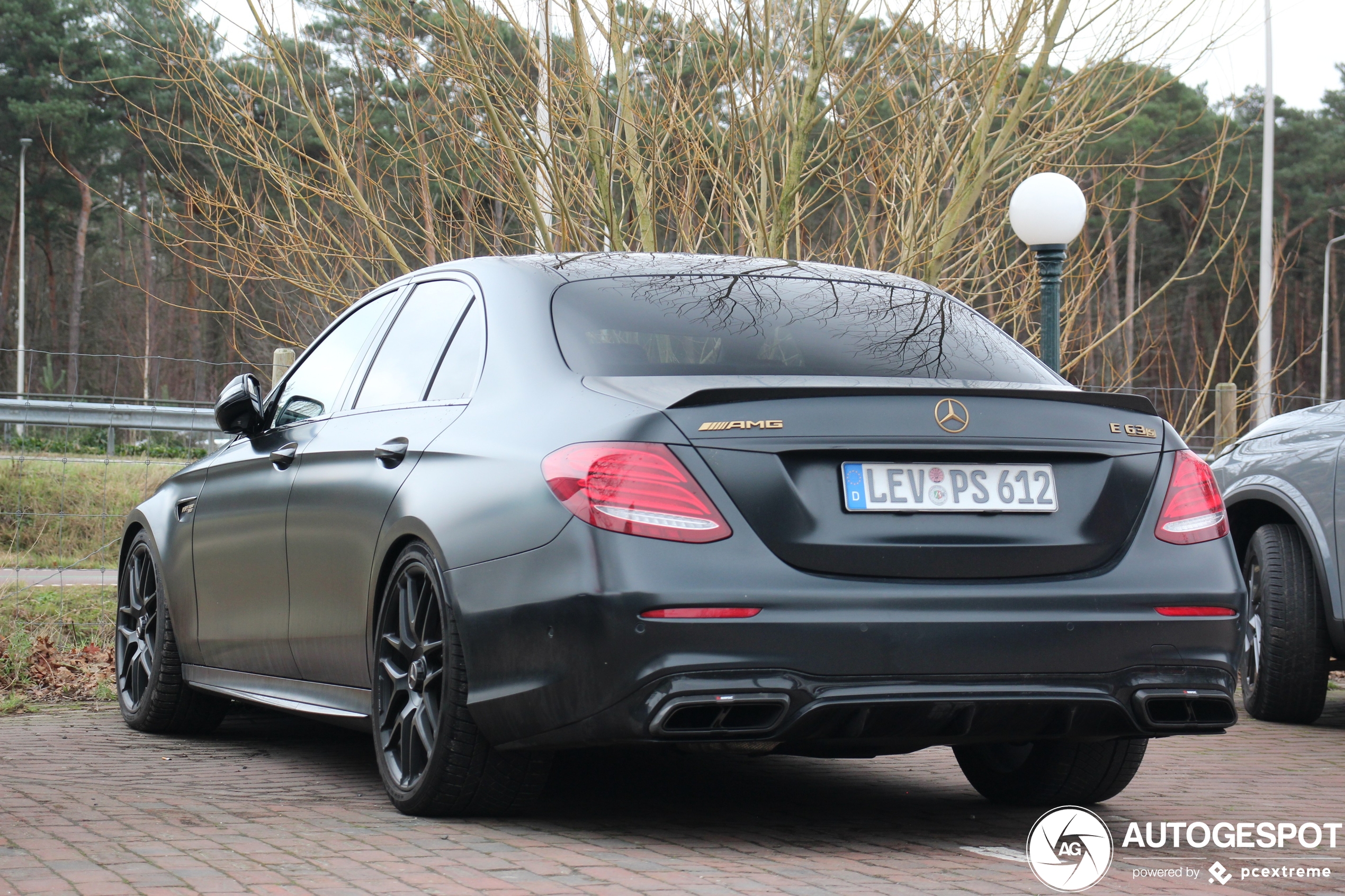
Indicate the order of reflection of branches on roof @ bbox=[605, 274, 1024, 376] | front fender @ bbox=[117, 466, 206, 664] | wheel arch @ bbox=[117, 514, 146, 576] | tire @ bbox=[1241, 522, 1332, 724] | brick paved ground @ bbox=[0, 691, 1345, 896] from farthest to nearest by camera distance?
tire @ bbox=[1241, 522, 1332, 724], wheel arch @ bbox=[117, 514, 146, 576], front fender @ bbox=[117, 466, 206, 664], reflection of branches on roof @ bbox=[605, 274, 1024, 376], brick paved ground @ bbox=[0, 691, 1345, 896]

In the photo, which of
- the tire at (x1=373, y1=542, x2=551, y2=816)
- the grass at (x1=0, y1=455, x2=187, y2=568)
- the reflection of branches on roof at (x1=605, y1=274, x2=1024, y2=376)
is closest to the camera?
the tire at (x1=373, y1=542, x2=551, y2=816)

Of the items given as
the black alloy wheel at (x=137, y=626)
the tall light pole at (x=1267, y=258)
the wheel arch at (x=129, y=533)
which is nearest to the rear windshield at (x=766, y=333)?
the black alloy wheel at (x=137, y=626)

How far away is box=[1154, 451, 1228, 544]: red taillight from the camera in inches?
159

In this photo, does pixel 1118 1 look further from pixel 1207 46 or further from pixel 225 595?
pixel 225 595

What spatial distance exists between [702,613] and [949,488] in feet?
2.22

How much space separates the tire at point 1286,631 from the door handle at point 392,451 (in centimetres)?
420

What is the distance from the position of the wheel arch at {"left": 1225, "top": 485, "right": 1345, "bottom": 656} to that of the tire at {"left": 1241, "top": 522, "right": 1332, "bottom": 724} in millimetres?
47

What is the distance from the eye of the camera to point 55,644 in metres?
8.91

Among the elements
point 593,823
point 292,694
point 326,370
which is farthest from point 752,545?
point 326,370

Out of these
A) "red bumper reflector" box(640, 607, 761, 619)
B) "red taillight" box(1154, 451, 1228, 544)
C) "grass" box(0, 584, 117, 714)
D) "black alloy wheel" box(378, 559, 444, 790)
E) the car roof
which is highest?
the car roof

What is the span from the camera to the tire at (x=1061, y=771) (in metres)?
4.66

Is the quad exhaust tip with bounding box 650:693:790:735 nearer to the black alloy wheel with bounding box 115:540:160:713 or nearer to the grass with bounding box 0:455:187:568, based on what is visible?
the black alloy wheel with bounding box 115:540:160:713

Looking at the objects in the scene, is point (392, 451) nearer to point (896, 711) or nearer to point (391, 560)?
point (391, 560)

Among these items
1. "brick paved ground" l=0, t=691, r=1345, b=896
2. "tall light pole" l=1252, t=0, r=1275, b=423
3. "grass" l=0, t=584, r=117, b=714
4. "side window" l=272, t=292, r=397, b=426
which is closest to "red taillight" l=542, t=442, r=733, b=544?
"brick paved ground" l=0, t=691, r=1345, b=896
